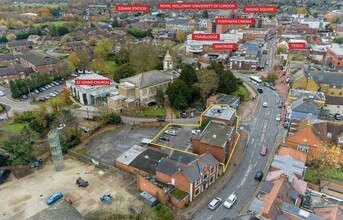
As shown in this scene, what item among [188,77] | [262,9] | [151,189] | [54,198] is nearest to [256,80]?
[188,77]

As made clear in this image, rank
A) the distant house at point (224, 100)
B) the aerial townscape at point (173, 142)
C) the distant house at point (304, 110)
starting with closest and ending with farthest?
the aerial townscape at point (173, 142)
the distant house at point (304, 110)
the distant house at point (224, 100)

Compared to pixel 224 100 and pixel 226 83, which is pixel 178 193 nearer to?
pixel 224 100

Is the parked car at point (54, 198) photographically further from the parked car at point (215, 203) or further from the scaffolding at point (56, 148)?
the parked car at point (215, 203)

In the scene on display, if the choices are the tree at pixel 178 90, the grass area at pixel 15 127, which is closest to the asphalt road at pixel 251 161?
the tree at pixel 178 90

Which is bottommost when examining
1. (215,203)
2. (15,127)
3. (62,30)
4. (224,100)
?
(215,203)

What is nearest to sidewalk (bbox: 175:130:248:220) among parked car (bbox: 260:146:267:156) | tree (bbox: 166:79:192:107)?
parked car (bbox: 260:146:267:156)

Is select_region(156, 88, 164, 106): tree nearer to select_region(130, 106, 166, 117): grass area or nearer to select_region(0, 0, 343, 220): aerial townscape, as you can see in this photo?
select_region(0, 0, 343, 220): aerial townscape
